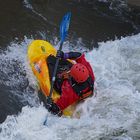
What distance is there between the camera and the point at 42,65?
A: 8.02m

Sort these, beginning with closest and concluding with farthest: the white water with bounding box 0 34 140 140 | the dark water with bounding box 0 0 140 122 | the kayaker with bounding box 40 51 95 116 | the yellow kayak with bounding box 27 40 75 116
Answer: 1. the white water with bounding box 0 34 140 140
2. the kayaker with bounding box 40 51 95 116
3. the yellow kayak with bounding box 27 40 75 116
4. the dark water with bounding box 0 0 140 122

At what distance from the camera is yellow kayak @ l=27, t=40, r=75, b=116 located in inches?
295

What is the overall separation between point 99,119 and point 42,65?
158 cm

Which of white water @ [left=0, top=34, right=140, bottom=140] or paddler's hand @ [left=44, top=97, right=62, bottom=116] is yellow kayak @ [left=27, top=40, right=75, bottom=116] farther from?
white water @ [left=0, top=34, right=140, bottom=140]

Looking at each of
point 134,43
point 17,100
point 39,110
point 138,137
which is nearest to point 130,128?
point 138,137

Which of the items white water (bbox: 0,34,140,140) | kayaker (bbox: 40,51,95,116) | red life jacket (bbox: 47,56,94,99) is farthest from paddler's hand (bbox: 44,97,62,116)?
red life jacket (bbox: 47,56,94,99)

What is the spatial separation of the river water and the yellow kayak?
0.27 meters

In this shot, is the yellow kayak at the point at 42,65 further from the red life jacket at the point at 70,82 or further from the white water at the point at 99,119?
the white water at the point at 99,119

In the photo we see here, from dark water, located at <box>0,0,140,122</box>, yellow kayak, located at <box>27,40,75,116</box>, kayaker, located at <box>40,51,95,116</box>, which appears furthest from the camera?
dark water, located at <box>0,0,140,122</box>

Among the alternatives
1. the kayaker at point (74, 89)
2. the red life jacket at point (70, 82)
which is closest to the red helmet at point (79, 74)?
the kayaker at point (74, 89)

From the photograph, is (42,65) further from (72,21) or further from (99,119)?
(72,21)

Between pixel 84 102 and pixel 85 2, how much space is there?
18.9ft

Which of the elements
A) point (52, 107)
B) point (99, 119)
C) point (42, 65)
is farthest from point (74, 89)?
point (42, 65)

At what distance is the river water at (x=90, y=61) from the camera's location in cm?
705
